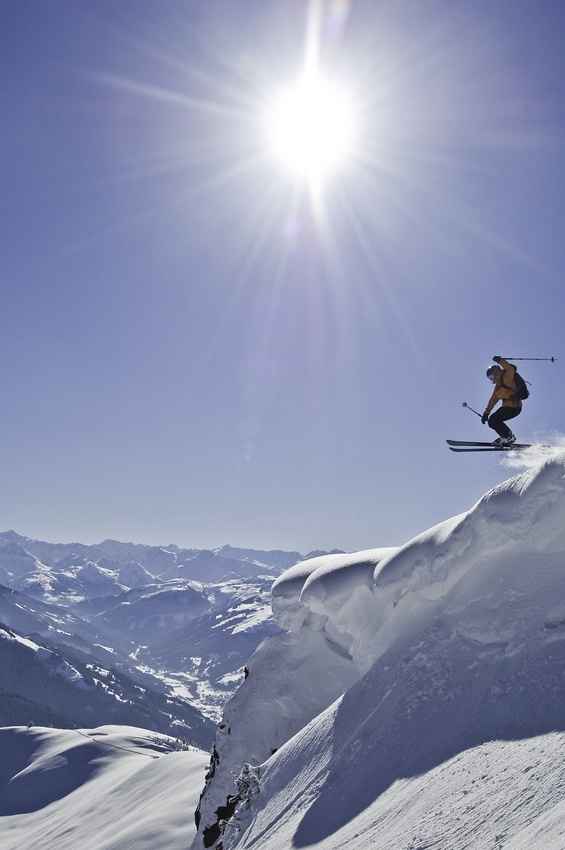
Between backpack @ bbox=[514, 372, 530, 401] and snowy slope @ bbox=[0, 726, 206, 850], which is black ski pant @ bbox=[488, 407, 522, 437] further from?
snowy slope @ bbox=[0, 726, 206, 850]

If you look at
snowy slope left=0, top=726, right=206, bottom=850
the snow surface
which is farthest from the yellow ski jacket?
snowy slope left=0, top=726, right=206, bottom=850

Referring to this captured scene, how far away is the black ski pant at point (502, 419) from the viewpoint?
1709 centimetres

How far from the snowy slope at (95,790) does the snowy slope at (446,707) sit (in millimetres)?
26870

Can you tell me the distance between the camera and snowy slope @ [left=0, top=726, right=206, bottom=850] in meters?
39.4

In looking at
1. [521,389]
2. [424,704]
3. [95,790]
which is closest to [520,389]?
[521,389]

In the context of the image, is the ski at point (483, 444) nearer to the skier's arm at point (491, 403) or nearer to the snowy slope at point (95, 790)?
the skier's arm at point (491, 403)

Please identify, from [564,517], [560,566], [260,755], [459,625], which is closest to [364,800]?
[459,625]

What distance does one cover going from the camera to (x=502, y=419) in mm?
17328

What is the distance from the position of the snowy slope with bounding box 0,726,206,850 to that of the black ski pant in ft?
102

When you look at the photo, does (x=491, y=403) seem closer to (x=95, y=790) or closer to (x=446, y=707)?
(x=446, y=707)

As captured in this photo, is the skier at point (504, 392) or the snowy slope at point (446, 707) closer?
the snowy slope at point (446, 707)

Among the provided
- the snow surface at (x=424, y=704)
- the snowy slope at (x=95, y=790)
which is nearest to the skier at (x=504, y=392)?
the snow surface at (x=424, y=704)

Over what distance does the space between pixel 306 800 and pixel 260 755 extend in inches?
274

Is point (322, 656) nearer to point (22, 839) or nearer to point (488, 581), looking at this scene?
point (488, 581)
